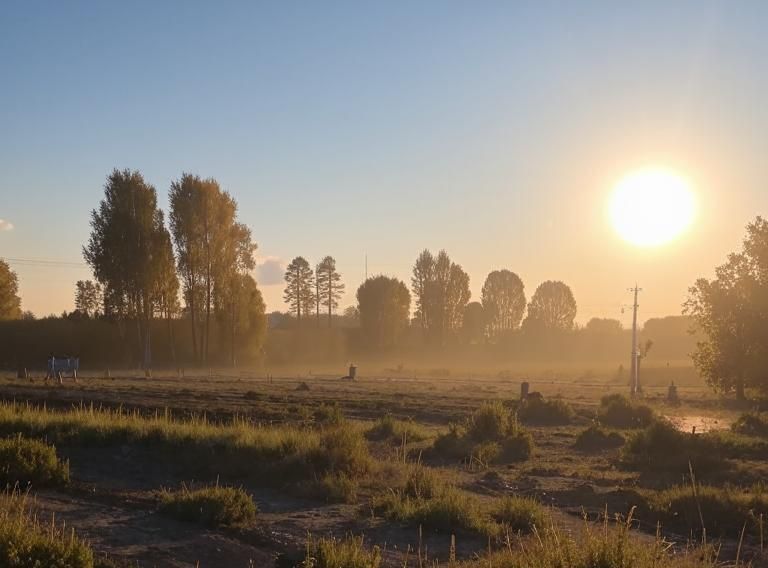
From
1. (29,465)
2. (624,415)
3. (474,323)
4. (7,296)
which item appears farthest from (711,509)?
(474,323)

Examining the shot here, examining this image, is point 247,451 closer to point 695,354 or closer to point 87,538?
point 87,538

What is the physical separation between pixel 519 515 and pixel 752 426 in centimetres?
1809

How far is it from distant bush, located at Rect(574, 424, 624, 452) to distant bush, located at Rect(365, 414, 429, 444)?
4.28m

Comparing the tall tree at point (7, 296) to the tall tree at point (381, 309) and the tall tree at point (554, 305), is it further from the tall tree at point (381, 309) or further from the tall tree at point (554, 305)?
the tall tree at point (554, 305)

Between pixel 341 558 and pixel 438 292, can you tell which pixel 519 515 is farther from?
pixel 438 292

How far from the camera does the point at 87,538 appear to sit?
10.1 m

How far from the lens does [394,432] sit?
73.8 feet

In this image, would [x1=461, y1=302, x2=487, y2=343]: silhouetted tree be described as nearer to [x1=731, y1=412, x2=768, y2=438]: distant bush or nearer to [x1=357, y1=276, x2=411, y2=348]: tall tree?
[x1=357, y1=276, x2=411, y2=348]: tall tree

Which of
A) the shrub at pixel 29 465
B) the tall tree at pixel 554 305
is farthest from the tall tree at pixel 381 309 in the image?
the shrub at pixel 29 465

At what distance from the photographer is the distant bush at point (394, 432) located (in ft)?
72.5

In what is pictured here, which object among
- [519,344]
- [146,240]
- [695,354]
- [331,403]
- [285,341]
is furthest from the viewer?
[519,344]

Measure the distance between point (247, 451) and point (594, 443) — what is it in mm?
10948

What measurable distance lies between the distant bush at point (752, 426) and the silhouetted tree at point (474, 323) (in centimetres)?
9336

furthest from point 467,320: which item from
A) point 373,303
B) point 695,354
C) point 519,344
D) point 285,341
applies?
point 695,354
